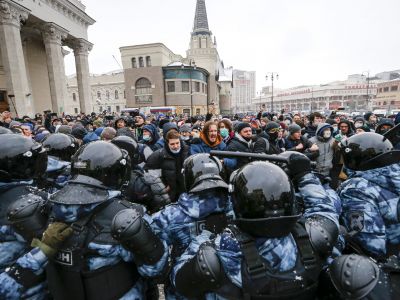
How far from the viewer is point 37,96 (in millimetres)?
27172

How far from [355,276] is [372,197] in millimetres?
985

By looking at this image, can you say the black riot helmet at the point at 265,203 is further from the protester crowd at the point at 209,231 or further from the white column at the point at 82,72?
the white column at the point at 82,72

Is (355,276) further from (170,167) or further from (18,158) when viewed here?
(170,167)

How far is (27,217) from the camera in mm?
1641

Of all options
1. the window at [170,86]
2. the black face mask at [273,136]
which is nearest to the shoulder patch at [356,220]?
the black face mask at [273,136]

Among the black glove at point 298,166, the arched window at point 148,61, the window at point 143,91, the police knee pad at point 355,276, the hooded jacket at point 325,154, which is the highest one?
the arched window at point 148,61

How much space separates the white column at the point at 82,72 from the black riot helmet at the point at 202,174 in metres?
29.0

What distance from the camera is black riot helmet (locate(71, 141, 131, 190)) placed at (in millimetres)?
1793

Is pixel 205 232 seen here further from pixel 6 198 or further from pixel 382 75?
pixel 382 75

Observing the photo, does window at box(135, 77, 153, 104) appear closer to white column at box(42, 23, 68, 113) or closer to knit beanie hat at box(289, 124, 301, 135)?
white column at box(42, 23, 68, 113)

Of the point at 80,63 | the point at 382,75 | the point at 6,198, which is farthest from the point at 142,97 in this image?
the point at 382,75

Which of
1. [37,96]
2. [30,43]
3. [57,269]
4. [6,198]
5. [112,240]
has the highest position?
[30,43]

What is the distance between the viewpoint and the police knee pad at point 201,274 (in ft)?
4.19

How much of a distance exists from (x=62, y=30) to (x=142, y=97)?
85.6 ft
